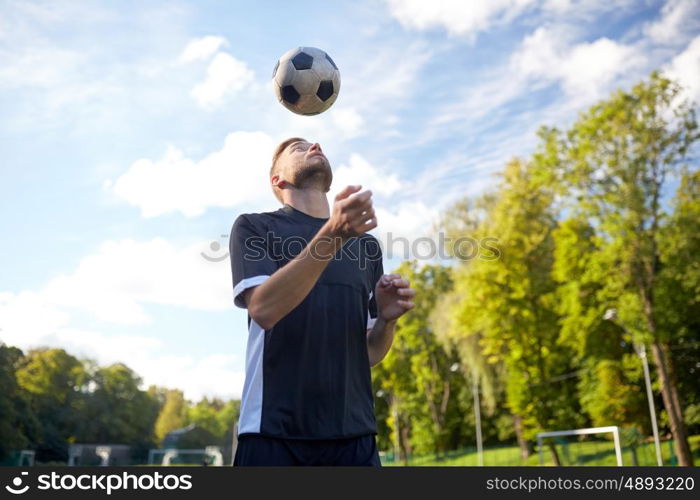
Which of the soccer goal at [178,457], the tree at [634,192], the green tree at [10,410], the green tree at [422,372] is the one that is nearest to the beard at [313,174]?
the tree at [634,192]

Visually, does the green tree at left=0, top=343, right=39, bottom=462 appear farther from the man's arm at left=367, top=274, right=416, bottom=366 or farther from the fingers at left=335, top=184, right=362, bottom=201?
the fingers at left=335, top=184, right=362, bottom=201

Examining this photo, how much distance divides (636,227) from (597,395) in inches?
645

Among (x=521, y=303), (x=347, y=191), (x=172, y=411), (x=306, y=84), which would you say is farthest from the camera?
(x=172, y=411)

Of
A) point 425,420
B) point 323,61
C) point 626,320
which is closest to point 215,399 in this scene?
point 425,420

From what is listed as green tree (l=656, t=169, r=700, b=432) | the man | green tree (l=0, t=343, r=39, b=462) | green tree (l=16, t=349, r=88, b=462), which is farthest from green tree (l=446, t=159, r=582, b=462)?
green tree (l=16, t=349, r=88, b=462)

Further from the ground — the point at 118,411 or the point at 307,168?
the point at 118,411

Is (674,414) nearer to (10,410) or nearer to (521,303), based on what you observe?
(521,303)

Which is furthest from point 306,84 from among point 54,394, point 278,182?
point 54,394

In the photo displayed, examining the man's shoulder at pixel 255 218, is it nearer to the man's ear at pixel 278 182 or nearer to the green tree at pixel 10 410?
the man's ear at pixel 278 182

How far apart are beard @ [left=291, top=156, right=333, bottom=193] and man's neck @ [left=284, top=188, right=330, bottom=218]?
33 millimetres

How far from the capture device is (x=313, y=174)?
3.40 m

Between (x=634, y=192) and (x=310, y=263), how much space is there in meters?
23.1

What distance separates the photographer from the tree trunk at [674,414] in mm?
21375

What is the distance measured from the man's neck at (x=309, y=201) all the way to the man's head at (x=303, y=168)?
3cm
